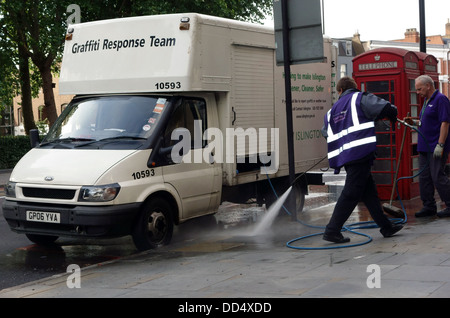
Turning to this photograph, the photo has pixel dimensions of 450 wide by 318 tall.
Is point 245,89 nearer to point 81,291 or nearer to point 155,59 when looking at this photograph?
point 155,59

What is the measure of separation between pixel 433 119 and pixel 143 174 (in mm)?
4083

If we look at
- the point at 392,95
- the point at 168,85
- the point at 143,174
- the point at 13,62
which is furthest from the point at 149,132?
the point at 13,62

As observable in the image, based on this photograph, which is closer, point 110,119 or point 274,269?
point 274,269

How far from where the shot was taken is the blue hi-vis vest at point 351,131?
7617mm

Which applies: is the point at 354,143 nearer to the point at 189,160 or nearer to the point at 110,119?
the point at 189,160

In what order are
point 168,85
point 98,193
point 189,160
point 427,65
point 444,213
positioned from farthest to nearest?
point 427,65 → point 444,213 → point 189,160 → point 168,85 → point 98,193

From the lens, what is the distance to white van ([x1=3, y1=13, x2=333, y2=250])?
7.79 m

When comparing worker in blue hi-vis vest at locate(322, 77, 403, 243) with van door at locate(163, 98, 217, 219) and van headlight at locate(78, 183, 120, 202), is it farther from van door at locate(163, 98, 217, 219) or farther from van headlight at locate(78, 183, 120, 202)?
van headlight at locate(78, 183, 120, 202)

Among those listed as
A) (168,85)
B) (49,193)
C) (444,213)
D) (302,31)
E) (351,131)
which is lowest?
(444,213)

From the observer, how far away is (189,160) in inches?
341

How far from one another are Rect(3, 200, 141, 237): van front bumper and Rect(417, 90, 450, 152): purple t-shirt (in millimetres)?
4130

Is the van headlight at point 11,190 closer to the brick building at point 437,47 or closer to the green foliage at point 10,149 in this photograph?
the green foliage at point 10,149

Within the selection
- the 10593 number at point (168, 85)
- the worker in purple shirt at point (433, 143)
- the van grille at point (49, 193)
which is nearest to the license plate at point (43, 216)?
the van grille at point (49, 193)

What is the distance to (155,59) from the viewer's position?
864cm
